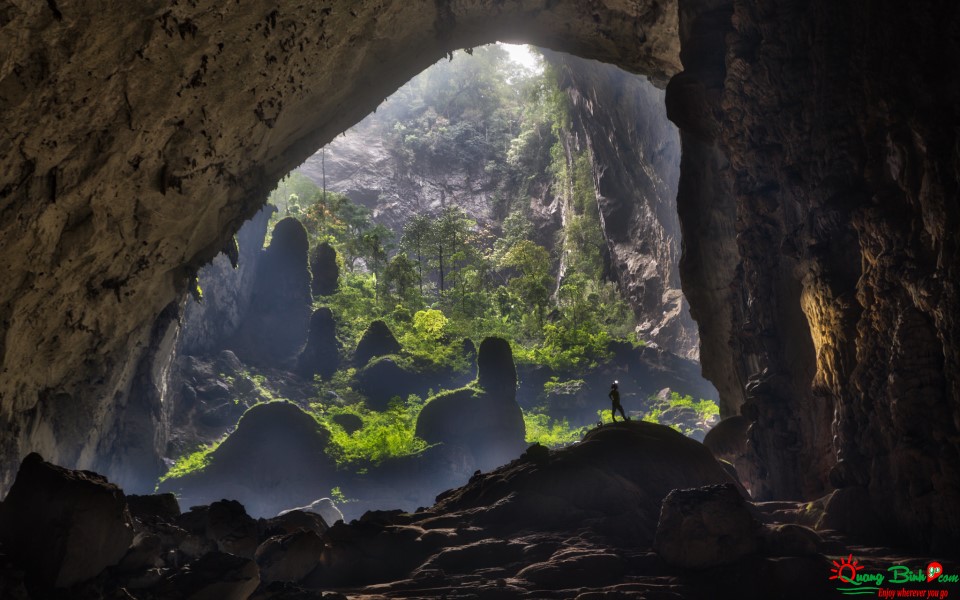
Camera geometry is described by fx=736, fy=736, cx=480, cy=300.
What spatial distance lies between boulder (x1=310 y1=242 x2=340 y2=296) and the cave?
24.4 metres

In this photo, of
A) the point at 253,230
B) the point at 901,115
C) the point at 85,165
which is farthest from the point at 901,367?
the point at 253,230

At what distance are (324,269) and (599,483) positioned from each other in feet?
110

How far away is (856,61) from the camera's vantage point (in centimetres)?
1100

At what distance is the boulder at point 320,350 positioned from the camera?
3797cm

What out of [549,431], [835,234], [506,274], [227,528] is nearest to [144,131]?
[227,528]

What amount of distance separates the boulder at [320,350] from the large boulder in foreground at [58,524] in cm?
3019

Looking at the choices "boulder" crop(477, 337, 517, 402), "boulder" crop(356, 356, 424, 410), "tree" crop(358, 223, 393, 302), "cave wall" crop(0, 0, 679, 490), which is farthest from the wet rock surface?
"tree" crop(358, 223, 393, 302)

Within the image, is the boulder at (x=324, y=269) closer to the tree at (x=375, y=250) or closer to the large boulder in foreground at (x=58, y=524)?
the tree at (x=375, y=250)

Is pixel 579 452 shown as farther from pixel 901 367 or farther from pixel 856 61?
pixel 856 61

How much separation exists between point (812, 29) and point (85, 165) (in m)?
11.3

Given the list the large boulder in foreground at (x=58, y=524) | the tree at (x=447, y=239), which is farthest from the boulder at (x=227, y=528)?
the tree at (x=447, y=239)

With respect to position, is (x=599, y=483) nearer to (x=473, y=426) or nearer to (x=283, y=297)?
(x=473, y=426)

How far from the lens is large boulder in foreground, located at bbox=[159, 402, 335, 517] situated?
28.4 m

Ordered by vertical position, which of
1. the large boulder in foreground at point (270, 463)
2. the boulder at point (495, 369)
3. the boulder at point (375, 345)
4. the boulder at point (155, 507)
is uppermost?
the boulder at point (375, 345)
